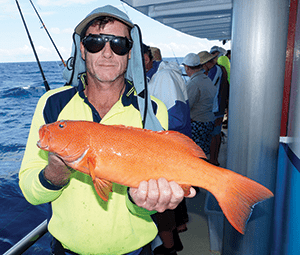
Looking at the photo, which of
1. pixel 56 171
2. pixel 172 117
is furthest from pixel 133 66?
pixel 172 117

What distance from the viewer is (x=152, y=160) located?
1.59 meters

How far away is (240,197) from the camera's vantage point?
1.57m

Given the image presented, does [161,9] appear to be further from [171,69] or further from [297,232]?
Answer: [297,232]

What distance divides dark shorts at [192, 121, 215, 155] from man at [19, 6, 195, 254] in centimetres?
411

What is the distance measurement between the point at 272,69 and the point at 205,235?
3185mm

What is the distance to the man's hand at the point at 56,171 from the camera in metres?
1.57

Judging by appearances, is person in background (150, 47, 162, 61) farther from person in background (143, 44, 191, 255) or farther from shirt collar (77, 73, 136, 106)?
shirt collar (77, 73, 136, 106)

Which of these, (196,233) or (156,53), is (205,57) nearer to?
(156,53)

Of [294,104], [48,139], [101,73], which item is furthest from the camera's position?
[294,104]

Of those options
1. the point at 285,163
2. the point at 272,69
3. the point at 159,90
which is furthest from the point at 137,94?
the point at 159,90

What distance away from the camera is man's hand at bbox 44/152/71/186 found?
5.16 ft

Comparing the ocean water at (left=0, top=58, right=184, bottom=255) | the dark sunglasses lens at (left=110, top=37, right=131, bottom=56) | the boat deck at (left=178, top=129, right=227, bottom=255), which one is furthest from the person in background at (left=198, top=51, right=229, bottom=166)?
the dark sunglasses lens at (left=110, top=37, right=131, bottom=56)

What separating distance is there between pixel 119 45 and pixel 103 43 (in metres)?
0.12

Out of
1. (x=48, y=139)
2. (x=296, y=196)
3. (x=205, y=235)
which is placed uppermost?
(x=48, y=139)
